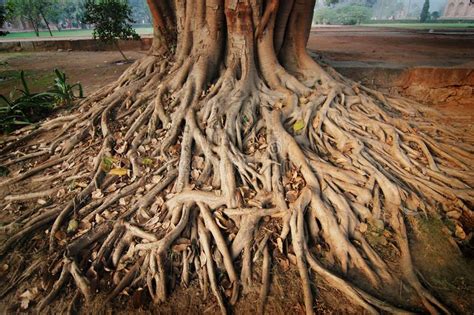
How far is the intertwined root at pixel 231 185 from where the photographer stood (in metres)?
2.25

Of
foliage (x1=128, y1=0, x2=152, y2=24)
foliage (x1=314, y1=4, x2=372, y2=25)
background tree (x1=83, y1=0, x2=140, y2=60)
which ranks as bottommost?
background tree (x1=83, y1=0, x2=140, y2=60)

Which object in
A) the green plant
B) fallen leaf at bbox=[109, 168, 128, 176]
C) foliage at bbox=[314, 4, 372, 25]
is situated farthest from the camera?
foliage at bbox=[314, 4, 372, 25]

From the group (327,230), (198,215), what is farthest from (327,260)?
(198,215)

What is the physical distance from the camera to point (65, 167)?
3256 mm

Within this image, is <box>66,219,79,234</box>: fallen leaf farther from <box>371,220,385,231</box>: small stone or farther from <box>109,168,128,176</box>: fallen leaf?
<box>371,220,385,231</box>: small stone

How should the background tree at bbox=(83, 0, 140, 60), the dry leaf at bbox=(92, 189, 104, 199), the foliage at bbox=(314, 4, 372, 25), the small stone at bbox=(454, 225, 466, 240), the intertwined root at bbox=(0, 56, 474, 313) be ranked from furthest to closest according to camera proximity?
the foliage at bbox=(314, 4, 372, 25) < the background tree at bbox=(83, 0, 140, 60) < the dry leaf at bbox=(92, 189, 104, 199) < the small stone at bbox=(454, 225, 466, 240) < the intertwined root at bbox=(0, 56, 474, 313)

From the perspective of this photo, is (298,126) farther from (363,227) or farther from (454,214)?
(454,214)

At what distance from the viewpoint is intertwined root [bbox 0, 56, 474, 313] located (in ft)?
7.39

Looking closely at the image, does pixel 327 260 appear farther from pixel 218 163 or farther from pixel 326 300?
pixel 218 163

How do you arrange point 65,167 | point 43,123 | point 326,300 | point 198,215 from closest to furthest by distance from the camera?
point 326,300, point 198,215, point 65,167, point 43,123

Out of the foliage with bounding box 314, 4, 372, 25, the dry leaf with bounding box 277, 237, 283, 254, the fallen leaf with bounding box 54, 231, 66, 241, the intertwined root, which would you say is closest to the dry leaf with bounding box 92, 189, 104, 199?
the intertwined root

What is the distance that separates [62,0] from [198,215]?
70229mm

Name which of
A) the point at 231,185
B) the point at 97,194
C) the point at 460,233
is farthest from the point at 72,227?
the point at 460,233

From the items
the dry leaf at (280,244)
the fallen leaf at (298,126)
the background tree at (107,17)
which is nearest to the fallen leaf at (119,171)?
the dry leaf at (280,244)
